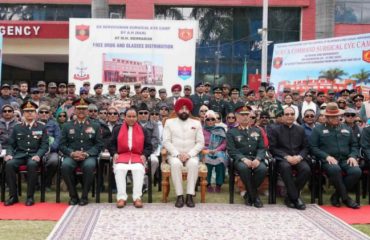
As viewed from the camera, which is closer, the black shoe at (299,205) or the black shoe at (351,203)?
the black shoe at (299,205)

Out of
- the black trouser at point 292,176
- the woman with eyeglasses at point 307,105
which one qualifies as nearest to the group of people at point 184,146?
the black trouser at point 292,176

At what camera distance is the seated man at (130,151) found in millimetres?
6918

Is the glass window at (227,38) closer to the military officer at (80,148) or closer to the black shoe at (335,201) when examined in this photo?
the military officer at (80,148)

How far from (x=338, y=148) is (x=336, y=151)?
0.18 ft

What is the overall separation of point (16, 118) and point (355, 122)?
5.53 metres

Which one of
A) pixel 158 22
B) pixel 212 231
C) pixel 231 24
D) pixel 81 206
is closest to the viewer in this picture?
pixel 212 231

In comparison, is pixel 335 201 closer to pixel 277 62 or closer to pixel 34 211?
pixel 34 211

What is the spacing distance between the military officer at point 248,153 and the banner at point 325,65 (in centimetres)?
423

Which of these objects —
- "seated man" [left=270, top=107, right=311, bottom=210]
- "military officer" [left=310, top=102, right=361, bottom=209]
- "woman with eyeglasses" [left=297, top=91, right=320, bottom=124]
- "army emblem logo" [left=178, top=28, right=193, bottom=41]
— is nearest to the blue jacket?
"seated man" [left=270, top=107, right=311, bottom=210]

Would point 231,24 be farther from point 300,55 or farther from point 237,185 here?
point 237,185

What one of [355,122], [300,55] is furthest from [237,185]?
[300,55]

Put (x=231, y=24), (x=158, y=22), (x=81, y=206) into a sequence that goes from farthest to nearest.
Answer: (x=231, y=24)
(x=158, y=22)
(x=81, y=206)

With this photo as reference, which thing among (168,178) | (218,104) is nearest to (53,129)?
(168,178)

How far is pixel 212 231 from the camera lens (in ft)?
18.3
